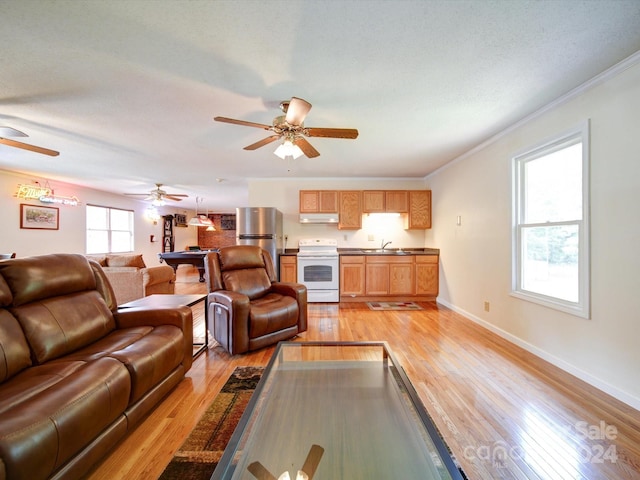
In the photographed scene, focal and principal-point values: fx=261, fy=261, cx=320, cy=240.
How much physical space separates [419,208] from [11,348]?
17.0 ft

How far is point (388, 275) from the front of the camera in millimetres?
4742

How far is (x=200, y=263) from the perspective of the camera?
6199 mm

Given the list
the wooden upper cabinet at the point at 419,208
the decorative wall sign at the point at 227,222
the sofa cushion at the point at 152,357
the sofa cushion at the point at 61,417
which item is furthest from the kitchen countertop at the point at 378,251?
the decorative wall sign at the point at 227,222

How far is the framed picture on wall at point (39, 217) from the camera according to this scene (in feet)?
15.9

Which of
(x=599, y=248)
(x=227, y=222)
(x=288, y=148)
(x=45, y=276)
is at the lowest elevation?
(x=45, y=276)

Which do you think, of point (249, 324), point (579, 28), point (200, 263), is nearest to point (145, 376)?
point (249, 324)

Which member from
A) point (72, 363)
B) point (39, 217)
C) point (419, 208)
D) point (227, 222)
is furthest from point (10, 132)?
point (227, 222)

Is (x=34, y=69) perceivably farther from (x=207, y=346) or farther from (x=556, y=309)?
(x=556, y=309)

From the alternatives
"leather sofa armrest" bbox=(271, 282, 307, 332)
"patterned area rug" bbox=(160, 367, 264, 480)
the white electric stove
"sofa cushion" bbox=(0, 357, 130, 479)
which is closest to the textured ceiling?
"leather sofa armrest" bbox=(271, 282, 307, 332)

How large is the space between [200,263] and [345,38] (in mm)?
5781

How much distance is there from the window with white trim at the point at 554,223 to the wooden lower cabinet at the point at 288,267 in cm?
323

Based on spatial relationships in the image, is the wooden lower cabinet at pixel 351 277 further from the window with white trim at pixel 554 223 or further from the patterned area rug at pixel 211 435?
the patterned area rug at pixel 211 435

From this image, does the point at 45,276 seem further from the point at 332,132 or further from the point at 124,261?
the point at 124,261

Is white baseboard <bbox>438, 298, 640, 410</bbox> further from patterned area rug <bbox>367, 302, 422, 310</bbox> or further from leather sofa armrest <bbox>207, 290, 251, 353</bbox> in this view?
leather sofa armrest <bbox>207, 290, 251, 353</bbox>
